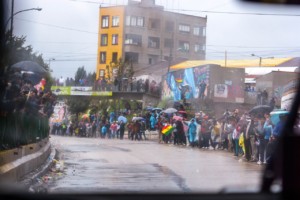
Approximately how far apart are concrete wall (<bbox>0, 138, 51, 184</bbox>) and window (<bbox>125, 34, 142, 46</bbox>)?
76.1 inches

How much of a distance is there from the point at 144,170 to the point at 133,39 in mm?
6062

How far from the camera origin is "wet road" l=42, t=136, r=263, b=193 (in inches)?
184

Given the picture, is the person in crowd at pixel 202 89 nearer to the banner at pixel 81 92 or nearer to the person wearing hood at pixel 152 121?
the person wearing hood at pixel 152 121

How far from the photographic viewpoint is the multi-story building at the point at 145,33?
4.86 metres

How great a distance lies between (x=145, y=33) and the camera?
5602mm

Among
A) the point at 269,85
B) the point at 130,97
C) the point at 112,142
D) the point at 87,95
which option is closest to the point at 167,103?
the point at 269,85

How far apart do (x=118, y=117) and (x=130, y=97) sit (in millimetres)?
455

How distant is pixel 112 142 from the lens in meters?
21.7

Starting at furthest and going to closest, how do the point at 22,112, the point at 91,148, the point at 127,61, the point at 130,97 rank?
the point at 91,148
the point at 22,112
the point at 130,97
the point at 127,61

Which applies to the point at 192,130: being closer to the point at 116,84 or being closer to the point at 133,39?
the point at 116,84

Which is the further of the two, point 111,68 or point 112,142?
point 112,142

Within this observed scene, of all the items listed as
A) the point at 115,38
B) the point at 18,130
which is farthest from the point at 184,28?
the point at 18,130

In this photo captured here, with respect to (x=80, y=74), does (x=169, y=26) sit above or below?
above

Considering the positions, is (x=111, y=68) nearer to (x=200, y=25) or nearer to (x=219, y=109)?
(x=200, y=25)
